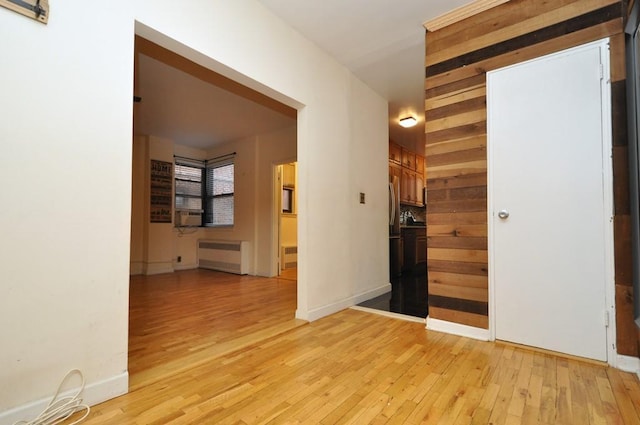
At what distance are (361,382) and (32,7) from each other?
239 cm

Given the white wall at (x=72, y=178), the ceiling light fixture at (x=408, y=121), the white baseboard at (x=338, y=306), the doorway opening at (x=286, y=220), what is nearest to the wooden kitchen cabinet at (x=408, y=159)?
the ceiling light fixture at (x=408, y=121)

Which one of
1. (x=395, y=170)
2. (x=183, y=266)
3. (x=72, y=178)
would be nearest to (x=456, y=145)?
(x=72, y=178)

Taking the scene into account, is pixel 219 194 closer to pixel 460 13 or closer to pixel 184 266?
pixel 184 266

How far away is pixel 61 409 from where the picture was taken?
4.17 feet

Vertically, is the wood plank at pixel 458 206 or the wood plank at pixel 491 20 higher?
the wood plank at pixel 491 20

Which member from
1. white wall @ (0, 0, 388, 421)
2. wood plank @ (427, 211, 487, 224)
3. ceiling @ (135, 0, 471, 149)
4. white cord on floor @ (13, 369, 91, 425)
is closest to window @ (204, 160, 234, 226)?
ceiling @ (135, 0, 471, 149)

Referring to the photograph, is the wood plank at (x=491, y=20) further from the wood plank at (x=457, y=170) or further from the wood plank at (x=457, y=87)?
the wood plank at (x=457, y=170)

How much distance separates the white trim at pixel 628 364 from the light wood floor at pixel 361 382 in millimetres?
73

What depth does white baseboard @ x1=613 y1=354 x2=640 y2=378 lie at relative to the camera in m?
1.68

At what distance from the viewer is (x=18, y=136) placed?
1.22 metres

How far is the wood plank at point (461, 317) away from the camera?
222cm

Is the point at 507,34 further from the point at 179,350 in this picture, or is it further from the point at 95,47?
the point at 179,350

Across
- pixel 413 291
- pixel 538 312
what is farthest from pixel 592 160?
pixel 413 291

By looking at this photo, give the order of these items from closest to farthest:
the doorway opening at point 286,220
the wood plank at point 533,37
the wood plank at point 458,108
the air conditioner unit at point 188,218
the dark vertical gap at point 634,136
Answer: the dark vertical gap at point 634,136 < the wood plank at point 533,37 < the wood plank at point 458,108 < the doorway opening at point 286,220 < the air conditioner unit at point 188,218
